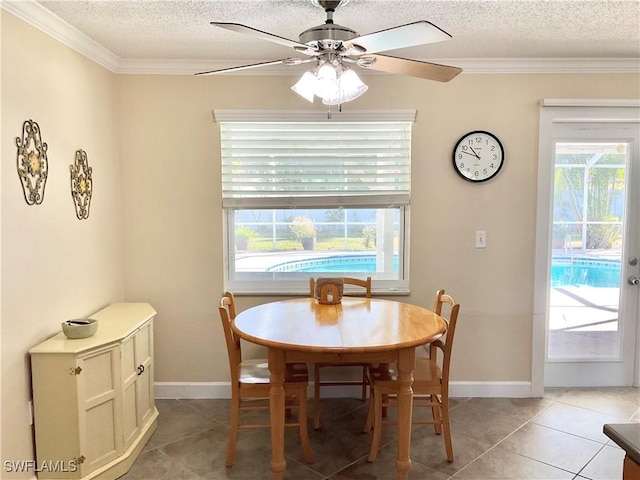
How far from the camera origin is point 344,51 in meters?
1.84

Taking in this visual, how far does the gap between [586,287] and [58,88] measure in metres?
3.72

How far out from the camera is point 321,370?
10.8ft

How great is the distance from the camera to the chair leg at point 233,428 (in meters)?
2.38

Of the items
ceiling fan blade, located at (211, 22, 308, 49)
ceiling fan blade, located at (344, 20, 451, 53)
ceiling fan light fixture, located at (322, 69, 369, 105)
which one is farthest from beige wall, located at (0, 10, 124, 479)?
ceiling fan blade, located at (344, 20, 451, 53)

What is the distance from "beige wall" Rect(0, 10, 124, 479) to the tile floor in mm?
837

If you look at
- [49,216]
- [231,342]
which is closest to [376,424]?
[231,342]

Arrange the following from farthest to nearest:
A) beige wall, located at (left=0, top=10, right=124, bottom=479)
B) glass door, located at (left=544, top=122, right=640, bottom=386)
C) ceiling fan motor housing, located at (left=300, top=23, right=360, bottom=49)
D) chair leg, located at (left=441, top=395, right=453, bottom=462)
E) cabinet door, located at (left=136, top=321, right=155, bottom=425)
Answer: glass door, located at (left=544, top=122, right=640, bottom=386) < cabinet door, located at (left=136, top=321, right=155, bottom=425) < chair leg, located at (left=441, top=395, right=453, bottom=462) < beige wall, located at (left=0, top=10, right=124, bottom=479) < ceiling fan motor housing, located at (left=300, top=23, right=360, bottom=49)

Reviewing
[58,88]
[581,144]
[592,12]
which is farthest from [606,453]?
[58,88]

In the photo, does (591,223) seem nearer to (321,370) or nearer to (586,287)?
(586,287)

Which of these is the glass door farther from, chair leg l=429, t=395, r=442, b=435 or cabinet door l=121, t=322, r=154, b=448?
cabinet door l=121, t=322, r=154, b=448

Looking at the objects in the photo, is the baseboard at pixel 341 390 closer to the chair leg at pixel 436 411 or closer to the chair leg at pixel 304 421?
the chair leg at pixel 436 411

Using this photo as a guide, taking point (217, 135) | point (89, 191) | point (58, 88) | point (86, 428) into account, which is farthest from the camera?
point (217, 135)

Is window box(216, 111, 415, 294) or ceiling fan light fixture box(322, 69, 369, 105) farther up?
ceiling fan light fixture box(322, 69, 369, 105)

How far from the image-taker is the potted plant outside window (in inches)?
130
